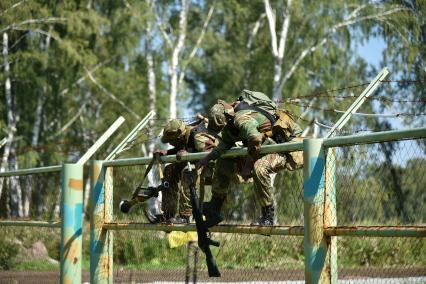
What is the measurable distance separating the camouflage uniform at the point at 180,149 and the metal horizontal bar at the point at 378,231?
1.96 metres

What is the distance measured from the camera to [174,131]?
7.58 meters

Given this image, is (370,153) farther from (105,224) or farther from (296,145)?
(105,224)

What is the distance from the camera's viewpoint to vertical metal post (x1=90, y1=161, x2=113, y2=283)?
814 centimetres

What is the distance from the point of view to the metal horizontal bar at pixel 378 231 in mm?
4934

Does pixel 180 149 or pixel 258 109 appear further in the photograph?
pixel 180 149

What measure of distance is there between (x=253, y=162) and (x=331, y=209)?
34.8 inches

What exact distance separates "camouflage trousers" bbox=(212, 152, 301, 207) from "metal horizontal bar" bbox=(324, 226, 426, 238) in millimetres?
783

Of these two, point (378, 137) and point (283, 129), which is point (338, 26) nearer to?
point (283, 129)

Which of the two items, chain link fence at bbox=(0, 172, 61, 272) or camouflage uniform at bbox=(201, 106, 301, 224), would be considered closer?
camouflage uniform at bbox=(201, 106, 301, 224)

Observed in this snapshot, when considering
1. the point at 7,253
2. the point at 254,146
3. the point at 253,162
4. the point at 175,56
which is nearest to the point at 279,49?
the point at 175,56

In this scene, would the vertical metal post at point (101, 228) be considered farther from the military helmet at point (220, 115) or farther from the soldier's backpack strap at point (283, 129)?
the soldier's backpack strap at point (283, 129)

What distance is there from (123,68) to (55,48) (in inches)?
211

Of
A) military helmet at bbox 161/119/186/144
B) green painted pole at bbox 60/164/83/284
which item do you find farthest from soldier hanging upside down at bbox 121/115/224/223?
green painted pole at bbox 60/164/83/284

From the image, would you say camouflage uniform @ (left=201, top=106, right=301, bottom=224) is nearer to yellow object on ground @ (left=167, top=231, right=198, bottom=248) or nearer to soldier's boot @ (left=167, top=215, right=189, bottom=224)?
soldier's boot @ (left=167, top=215, right=189, bottom=224)
